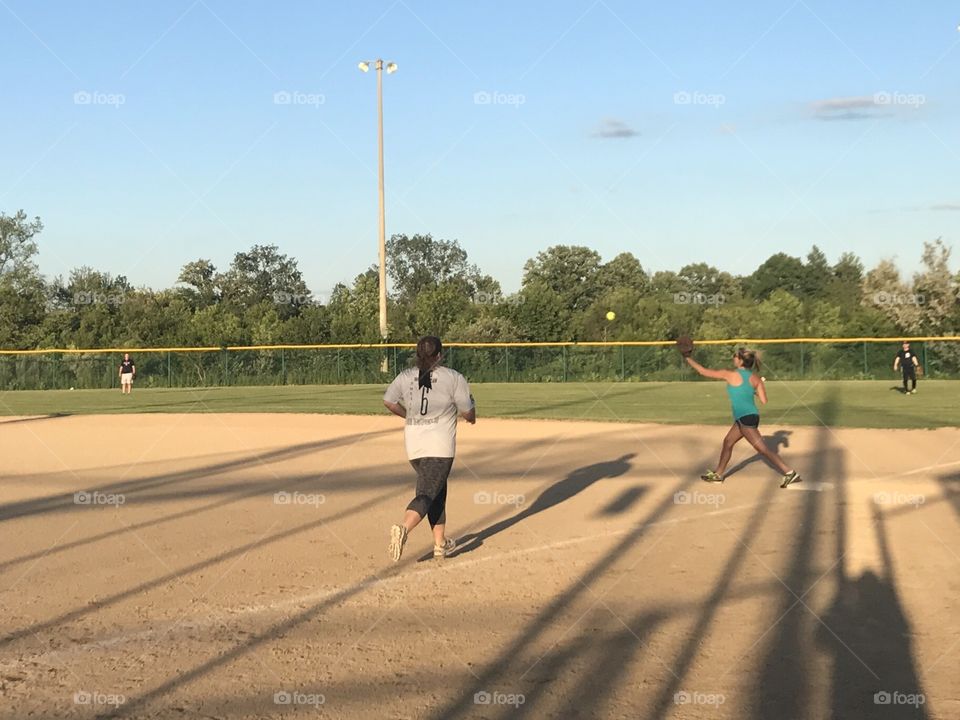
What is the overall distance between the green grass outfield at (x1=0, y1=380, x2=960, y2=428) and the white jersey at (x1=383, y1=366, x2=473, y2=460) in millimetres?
15584

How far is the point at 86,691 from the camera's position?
5285 millimetres

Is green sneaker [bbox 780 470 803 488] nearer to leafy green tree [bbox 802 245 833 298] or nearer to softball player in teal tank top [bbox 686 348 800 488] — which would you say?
softball player in teal tank top [bbox 686 348 800 488]

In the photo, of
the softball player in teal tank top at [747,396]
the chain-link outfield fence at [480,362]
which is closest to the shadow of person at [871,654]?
the softball player in teal tank top at [747,396]

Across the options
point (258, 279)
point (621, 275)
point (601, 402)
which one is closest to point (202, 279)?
point (258, 279)

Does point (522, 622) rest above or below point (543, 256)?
below

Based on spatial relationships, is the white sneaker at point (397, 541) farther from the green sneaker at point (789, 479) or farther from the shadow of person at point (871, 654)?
the green sneaker at point (789, 479)

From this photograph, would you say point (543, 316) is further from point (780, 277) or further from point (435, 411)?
point (435, 411)

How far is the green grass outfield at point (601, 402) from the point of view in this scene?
25.3 m

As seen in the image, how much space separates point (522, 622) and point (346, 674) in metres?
1.43

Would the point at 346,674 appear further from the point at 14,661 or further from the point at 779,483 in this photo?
the point at 779,483

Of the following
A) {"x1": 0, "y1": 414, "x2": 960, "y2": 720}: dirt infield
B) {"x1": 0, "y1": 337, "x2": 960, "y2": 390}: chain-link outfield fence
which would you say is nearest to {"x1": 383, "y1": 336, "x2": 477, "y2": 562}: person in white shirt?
{"x1": 0, "y1": 414, "x2": 960, "y2": 720}: dirt infield

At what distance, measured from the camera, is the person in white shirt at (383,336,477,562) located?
8602mm

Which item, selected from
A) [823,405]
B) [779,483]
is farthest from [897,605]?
[823,405]

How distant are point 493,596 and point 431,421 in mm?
1777
